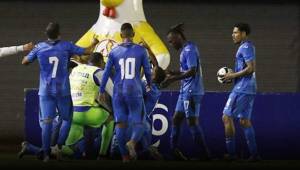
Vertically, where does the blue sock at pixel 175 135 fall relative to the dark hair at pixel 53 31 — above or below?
below

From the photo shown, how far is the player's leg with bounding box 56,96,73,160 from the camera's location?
38.0 feet

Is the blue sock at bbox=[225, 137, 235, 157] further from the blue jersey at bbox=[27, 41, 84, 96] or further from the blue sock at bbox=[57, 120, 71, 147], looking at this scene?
the blue jersey at bbox=[27, 41, 84, 96]

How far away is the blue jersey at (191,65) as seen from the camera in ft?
39.9

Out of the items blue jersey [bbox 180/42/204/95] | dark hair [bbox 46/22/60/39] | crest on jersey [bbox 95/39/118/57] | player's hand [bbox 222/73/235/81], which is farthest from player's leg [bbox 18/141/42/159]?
player's hand [bbox 222/73/235/81]

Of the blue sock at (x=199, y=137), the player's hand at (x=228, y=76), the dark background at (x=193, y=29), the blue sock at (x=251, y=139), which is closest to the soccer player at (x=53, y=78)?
the blue sock at (x=199, y=137)

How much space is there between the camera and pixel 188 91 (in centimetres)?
1228

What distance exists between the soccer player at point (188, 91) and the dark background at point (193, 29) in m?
6.57

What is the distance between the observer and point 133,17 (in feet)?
43.9

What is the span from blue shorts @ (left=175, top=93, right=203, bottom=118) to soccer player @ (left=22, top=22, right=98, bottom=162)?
1675 mm

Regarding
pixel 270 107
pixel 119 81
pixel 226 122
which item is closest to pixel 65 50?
pixel 119 81

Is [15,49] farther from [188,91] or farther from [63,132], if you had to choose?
[188,91]

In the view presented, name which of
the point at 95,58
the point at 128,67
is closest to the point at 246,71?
the point at 128,67

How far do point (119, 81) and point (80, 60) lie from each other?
1.99 m

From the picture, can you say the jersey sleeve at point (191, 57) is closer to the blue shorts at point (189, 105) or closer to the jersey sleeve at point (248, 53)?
the blue shorts at point (189, 105)
